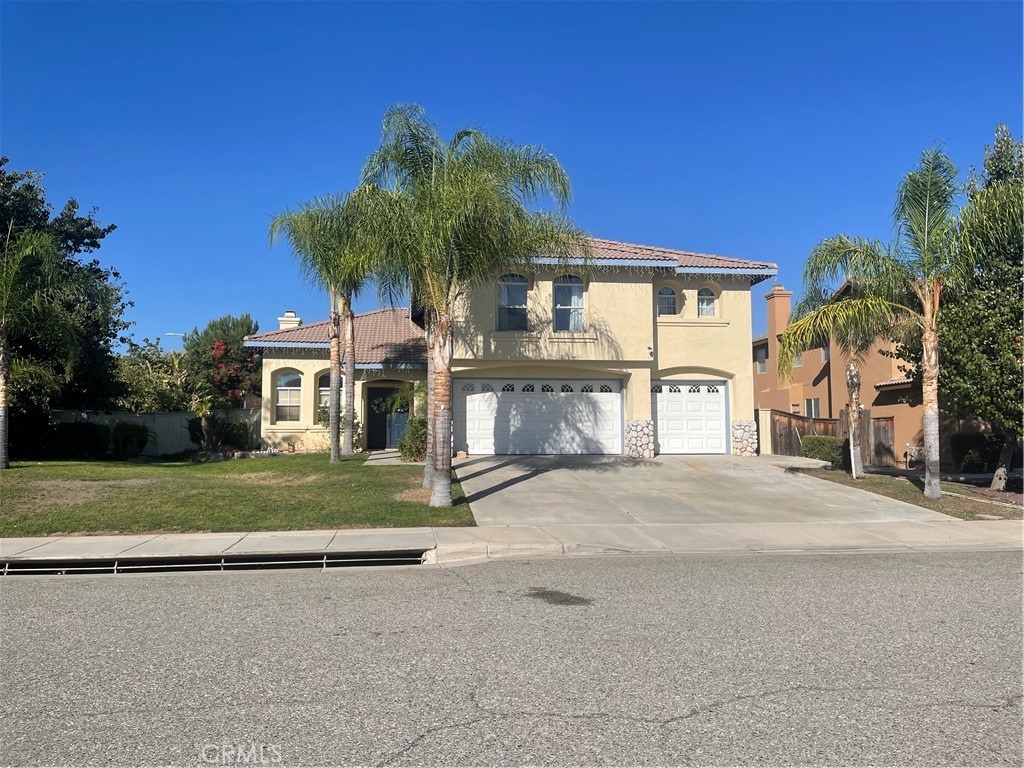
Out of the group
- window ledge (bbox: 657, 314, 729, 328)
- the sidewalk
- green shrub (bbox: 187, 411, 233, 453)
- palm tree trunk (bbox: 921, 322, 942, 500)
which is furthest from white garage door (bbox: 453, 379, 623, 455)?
the sidewalk

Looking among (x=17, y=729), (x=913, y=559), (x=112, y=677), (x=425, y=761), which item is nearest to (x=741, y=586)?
(x=913, y=559)

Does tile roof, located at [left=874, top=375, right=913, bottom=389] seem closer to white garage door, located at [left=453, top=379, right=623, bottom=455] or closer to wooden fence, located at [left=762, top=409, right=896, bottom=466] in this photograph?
wooden fence, located at [left=762, top=409, right=896, bottom=466]

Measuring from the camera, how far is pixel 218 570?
30.3 ft

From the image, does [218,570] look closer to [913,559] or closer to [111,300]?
[913,559]

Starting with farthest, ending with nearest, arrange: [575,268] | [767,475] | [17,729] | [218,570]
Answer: [575,268] → [767,475] → [218,570] → [17,729]

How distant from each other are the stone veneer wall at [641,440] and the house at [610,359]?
30 mm

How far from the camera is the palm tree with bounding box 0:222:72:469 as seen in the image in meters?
17.6

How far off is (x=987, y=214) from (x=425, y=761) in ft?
48.6

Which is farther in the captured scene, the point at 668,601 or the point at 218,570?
the point at 218,570

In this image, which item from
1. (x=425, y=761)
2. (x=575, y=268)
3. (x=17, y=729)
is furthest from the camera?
(x=575, y=268)

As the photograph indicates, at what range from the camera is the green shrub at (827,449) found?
2130 cm

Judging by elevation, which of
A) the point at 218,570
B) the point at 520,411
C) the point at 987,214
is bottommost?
the point at 218,570

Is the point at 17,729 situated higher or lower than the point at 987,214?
lower

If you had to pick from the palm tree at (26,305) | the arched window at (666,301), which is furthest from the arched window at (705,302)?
the palm tree at (26,305)
